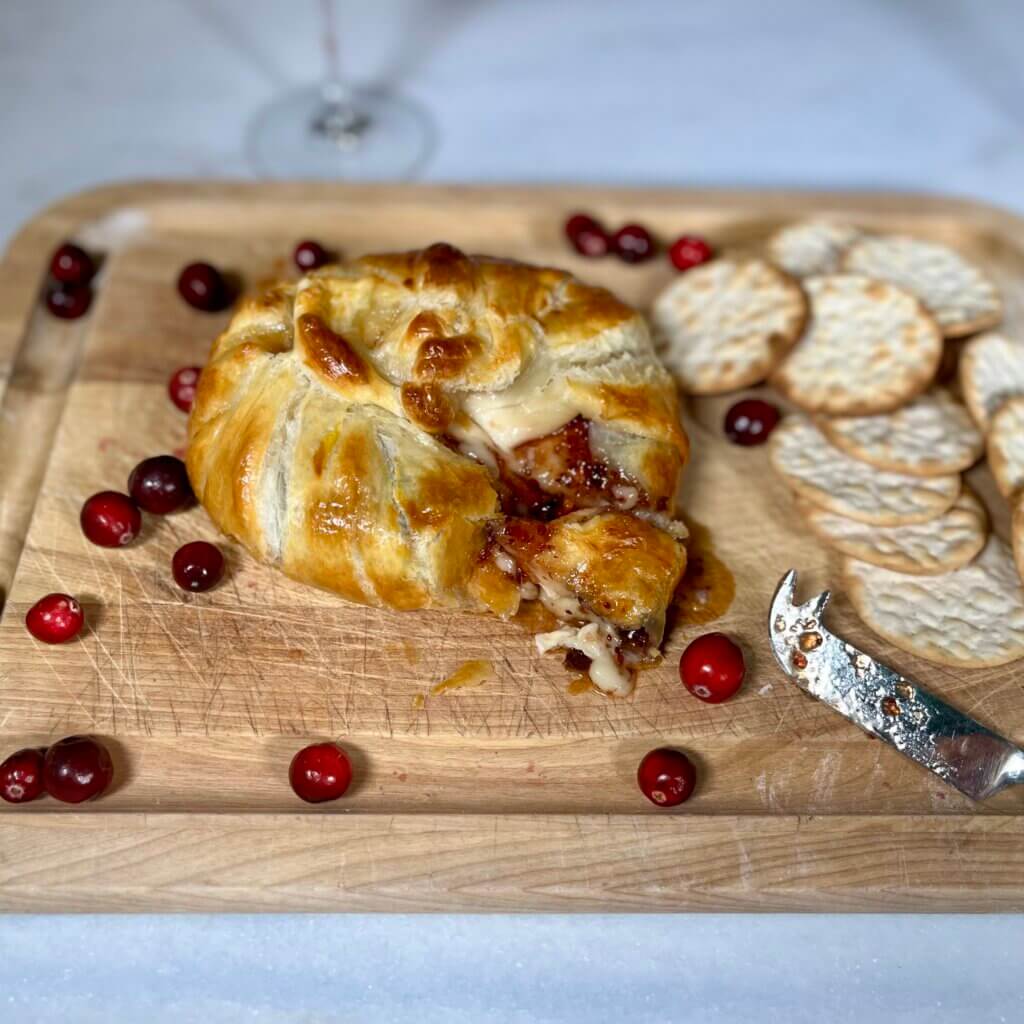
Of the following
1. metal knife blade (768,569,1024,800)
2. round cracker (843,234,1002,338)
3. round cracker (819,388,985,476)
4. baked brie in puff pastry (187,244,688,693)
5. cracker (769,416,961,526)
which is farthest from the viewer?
round cracker (843,234,1002,338)

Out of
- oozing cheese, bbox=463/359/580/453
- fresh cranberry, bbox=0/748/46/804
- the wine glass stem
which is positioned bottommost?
fresh cranberry, bbox=0/748/46/804

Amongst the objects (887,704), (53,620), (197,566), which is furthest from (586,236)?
(53,620)

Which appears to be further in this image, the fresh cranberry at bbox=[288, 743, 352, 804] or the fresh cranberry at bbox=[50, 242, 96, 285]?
the fresh cranberry at bbox=[50, 242, 96, 285]

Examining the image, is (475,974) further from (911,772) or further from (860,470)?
(860,470)

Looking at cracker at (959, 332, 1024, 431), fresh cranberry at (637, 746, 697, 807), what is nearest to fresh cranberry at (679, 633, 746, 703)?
fresh cranberry at (637, 746, 697, 807)

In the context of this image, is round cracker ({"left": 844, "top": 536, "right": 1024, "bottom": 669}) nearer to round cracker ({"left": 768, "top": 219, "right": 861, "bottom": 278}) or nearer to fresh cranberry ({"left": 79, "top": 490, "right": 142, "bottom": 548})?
round cracker ({"left": 768, "top": 219, "right": 861, "bottom": 278})

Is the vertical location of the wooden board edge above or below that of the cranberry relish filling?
below
